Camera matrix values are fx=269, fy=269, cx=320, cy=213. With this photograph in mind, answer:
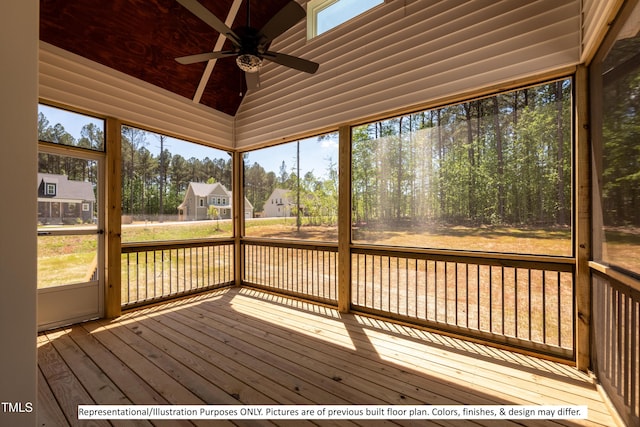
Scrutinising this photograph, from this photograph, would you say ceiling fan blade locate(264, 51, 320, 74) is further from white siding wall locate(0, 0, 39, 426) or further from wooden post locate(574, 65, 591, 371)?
wooden post locate(574, 65, 591, 371)

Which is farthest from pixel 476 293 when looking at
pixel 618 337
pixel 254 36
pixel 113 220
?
pixel 113 220

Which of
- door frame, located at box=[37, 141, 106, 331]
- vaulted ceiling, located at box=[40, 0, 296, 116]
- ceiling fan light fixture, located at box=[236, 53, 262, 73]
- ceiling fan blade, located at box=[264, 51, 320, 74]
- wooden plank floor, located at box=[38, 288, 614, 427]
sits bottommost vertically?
wooden plank floor, located at box=[38, 288, 614, 427]

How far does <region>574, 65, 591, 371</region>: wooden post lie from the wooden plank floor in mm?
304

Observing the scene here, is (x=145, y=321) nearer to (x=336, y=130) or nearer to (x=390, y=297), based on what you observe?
(x=390, y=297)

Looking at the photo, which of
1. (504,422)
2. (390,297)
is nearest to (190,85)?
(390,297)

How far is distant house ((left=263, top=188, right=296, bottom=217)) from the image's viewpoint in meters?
4.55

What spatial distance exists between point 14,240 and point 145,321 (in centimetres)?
287

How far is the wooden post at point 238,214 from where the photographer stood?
203 inches

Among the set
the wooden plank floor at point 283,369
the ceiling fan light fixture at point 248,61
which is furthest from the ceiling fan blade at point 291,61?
the wooden plank floor at point 283,369

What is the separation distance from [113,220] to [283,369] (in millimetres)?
2962

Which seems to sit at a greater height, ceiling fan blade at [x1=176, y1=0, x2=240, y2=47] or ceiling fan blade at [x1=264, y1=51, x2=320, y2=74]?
ceiling fan blade at [x1=176, y1=0, x2=240, y2=47]

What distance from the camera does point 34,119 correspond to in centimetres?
110

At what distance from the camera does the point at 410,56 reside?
126 inches

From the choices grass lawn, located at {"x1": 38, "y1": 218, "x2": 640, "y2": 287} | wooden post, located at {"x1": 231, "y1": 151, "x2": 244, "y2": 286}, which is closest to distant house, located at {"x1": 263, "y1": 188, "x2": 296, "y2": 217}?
grass lawn, located at {"x1": 38, "y1": 218, "x2": 640, "y2": 287}
